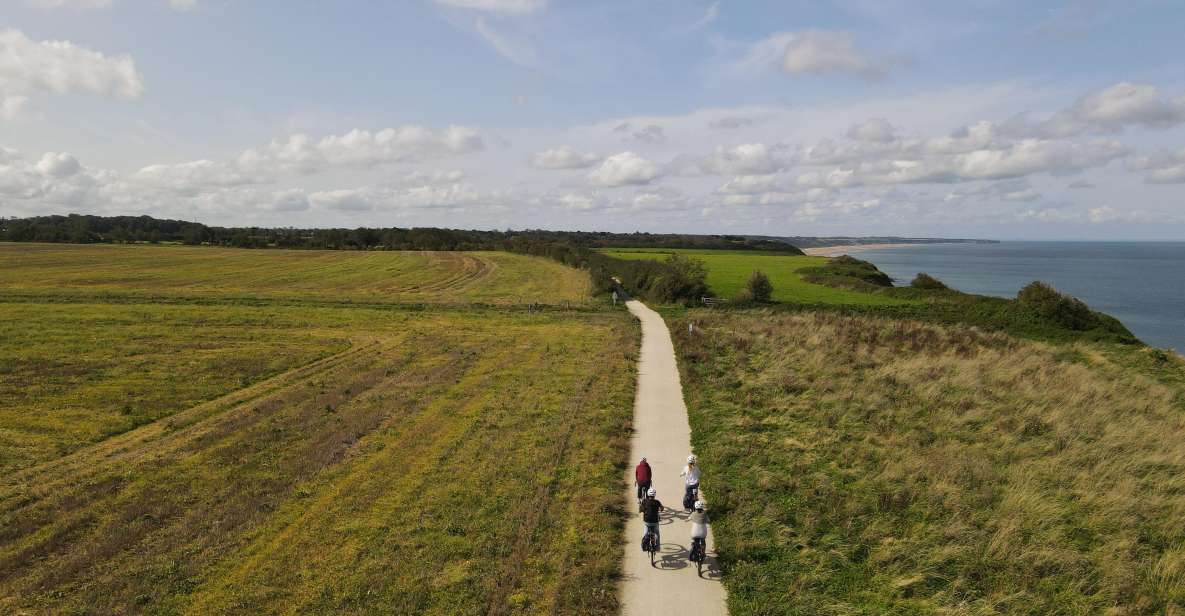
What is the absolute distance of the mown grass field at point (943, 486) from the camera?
→ 10.7m

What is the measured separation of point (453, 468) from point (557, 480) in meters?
3.19

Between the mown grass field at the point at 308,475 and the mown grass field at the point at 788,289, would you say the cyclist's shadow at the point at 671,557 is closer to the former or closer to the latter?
the mown grass field at the point at 308,475

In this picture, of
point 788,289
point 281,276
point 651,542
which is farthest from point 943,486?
point 281,276

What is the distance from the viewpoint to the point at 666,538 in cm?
1266

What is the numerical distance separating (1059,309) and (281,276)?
7983cm

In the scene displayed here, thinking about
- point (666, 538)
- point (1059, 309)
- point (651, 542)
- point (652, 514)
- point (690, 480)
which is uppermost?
point (1059, 309)

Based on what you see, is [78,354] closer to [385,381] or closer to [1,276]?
[385,381]

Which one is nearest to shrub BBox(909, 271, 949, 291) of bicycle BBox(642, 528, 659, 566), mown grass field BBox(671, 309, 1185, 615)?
mown grass field BBox(671, 309, 1185, 615)

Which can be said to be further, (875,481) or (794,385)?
(794,385)

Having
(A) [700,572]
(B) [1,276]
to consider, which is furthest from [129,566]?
(B) [1,276]

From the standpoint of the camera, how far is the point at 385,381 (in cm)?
2689

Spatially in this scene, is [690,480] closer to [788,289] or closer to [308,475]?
[308,475]

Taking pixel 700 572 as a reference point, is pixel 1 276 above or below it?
above

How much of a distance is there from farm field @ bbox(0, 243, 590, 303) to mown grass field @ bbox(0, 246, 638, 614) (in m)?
23.3
